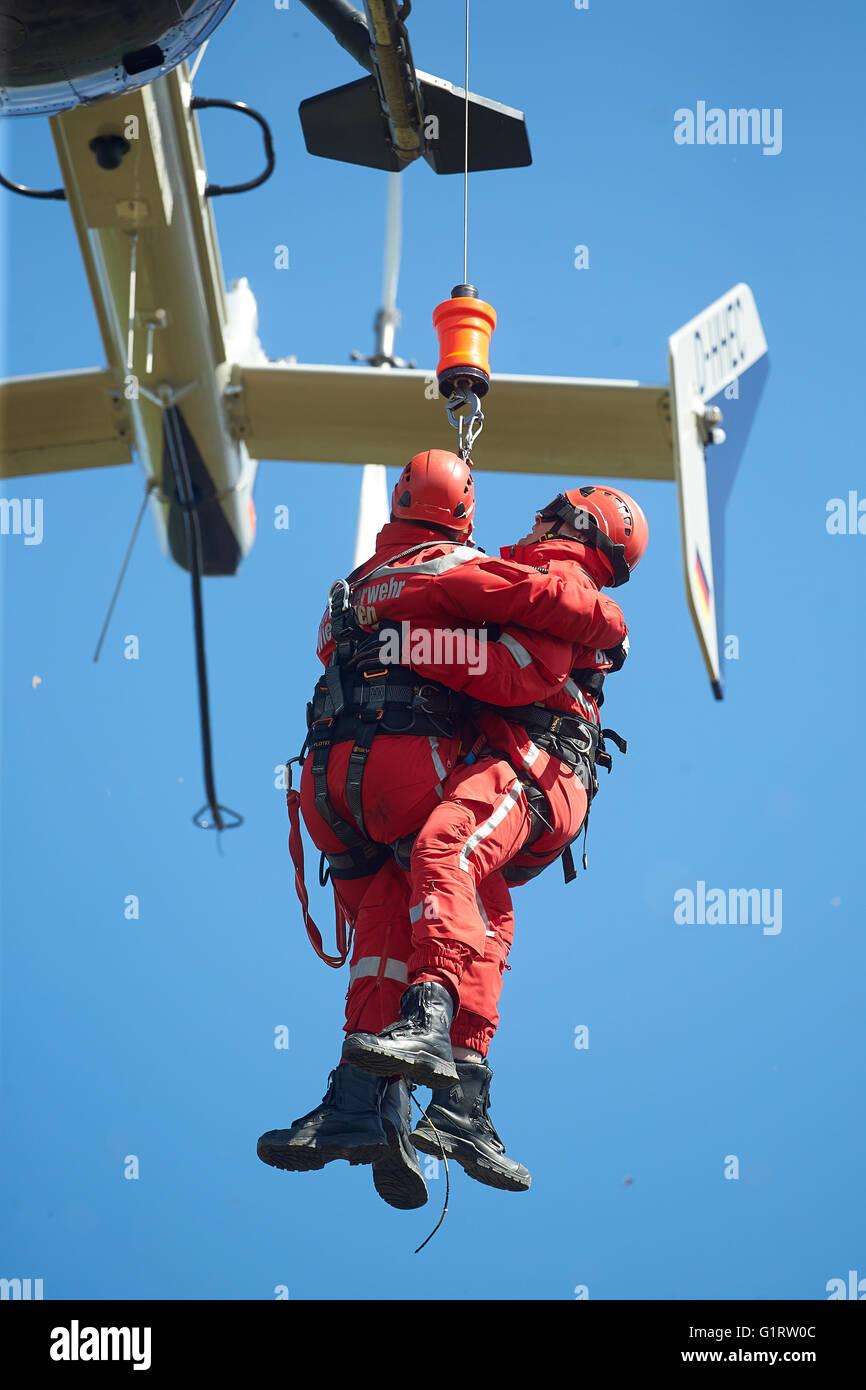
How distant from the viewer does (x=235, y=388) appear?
31.2 ft

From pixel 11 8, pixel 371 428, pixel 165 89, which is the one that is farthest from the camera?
pixel 371 428

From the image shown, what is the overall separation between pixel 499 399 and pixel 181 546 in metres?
2.62

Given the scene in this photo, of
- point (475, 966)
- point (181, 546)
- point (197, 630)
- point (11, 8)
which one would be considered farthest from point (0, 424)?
point (475, 966)

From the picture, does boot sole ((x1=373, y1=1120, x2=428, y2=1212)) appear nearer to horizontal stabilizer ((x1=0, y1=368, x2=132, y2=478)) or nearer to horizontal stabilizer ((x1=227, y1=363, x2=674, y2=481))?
horizontal stabilizer ((x1=227, y1=363, x2=674, y2=481))

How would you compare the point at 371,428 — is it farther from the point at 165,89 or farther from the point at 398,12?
the point at 398,12

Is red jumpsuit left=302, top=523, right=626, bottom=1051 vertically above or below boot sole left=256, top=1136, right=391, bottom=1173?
above

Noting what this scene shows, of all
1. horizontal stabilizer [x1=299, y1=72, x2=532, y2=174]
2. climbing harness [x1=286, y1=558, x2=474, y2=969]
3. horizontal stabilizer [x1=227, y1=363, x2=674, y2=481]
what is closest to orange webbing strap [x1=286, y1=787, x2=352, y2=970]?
climbing harness [x1=286, y1=558, x2=474, y2=969]

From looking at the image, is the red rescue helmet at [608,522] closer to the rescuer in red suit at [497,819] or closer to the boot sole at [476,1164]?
the rescuer in red suit at [497,819]

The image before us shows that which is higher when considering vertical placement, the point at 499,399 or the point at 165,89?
the point at 165,89

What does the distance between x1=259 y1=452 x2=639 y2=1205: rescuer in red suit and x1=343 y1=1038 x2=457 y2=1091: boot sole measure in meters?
0.37

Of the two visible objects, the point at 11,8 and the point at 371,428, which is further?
the point at 371,428

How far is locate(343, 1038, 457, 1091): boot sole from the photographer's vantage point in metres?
4.95

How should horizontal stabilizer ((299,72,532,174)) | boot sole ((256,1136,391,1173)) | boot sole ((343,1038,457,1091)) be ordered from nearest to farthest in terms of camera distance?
1. boot sole ((343,1038,457,1091))
2. boot sole ((256,1136,391,1173))
3. horizontal stabilizer ((299,72,532,174))

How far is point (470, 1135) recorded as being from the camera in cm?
546
